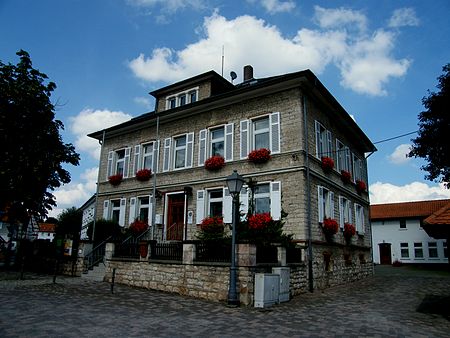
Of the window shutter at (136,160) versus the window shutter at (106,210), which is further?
the window shutter at (106,210)

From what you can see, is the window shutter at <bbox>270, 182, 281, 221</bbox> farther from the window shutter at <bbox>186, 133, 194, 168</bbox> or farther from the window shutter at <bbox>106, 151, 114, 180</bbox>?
the window shutter at <bbox>106, 151, 114, 180</bbox>

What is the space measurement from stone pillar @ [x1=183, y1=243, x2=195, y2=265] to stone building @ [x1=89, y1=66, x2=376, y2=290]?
3202 millimetres

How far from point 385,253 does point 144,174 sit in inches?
1082

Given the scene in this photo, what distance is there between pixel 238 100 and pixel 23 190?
32.1ft

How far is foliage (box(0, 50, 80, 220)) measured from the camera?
14.7 meters

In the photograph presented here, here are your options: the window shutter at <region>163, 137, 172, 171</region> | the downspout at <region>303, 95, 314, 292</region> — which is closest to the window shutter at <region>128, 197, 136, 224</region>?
the window shutter at <region>163, 137, 172, 171</region>

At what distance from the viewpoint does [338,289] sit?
1330cm

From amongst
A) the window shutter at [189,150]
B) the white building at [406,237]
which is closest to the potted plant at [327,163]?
the window shutter at [189,150]

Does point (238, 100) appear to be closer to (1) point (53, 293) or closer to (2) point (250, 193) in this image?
(2) point (250, 193)

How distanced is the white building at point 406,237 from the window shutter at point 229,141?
997 inches

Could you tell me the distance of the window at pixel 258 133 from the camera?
566 inches

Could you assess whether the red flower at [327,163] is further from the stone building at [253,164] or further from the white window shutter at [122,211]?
the white window shutter at [122,211]

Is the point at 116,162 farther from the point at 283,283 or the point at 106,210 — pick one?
the point at 283,283

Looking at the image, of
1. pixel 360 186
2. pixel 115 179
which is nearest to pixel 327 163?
pixel 360 186
